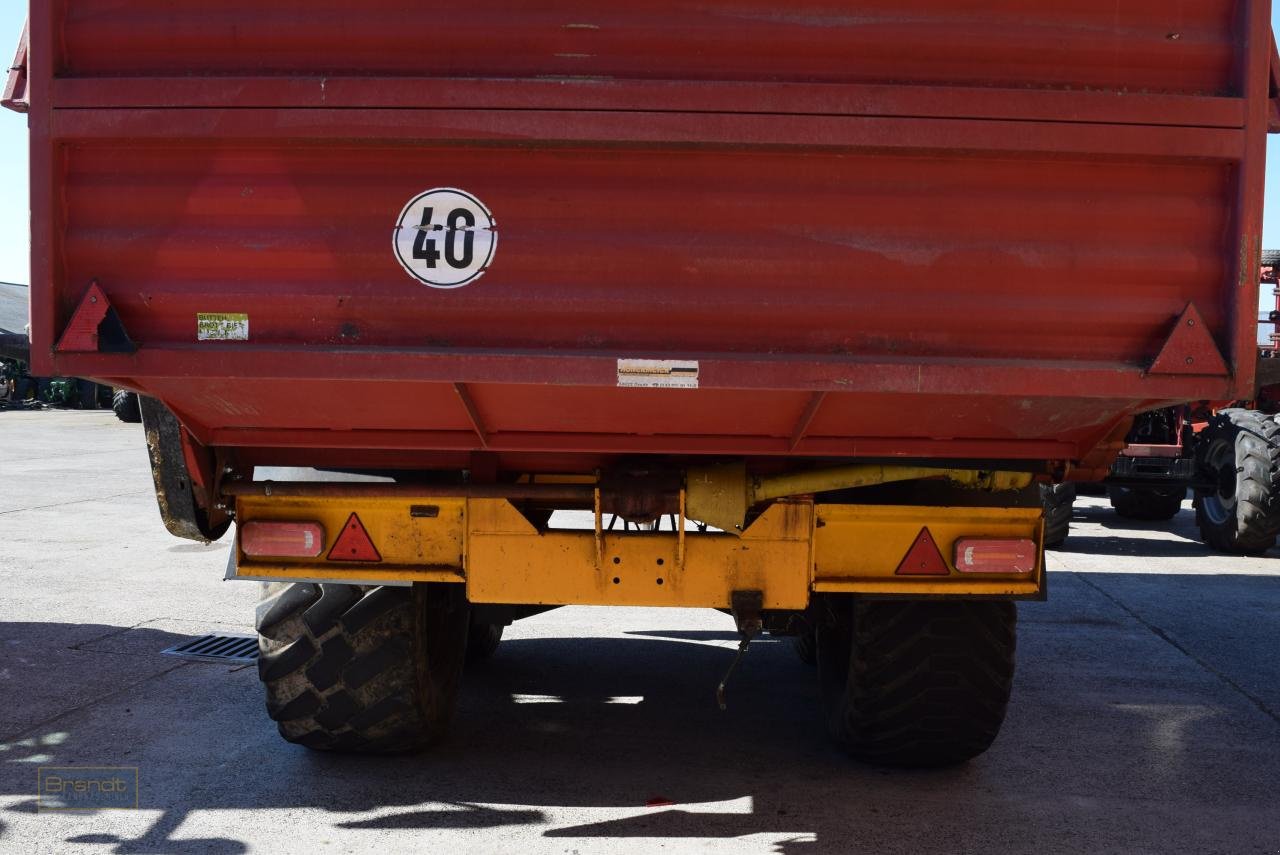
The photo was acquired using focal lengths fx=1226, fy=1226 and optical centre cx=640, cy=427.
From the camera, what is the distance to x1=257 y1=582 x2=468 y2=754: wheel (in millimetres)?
4418

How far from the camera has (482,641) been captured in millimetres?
6094

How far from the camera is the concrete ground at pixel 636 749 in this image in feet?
13.1

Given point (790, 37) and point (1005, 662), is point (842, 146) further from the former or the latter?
point (1005, 662)

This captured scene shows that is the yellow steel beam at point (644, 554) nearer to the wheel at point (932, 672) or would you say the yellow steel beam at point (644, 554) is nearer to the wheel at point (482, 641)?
the wheel at point (932, 672)

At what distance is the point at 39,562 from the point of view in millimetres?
8898

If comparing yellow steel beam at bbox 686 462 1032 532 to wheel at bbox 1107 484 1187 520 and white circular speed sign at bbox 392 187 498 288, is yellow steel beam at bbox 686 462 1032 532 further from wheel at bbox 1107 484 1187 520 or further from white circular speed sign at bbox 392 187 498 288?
wheel at bbox 1107 484 1187 520

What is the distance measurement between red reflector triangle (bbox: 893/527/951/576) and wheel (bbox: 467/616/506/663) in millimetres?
2481

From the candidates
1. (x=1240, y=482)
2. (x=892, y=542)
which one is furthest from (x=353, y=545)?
(x=1240, y=482)

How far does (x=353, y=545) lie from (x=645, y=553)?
97 centimetres

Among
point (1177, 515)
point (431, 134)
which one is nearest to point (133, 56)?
point (431, 134)

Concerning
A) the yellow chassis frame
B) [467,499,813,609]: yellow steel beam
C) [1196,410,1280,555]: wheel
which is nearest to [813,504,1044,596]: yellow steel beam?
the yellow chassis frame

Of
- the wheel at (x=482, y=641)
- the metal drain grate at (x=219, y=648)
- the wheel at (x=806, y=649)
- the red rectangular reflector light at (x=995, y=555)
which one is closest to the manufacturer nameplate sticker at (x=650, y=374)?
the red rectangular reflector light at (x=995, y=555)

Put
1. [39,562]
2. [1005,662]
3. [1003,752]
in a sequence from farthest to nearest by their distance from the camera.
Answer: [39,562]
[1003,752]
[1005,662]

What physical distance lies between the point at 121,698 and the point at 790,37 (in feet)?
13.4
